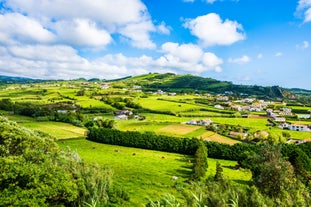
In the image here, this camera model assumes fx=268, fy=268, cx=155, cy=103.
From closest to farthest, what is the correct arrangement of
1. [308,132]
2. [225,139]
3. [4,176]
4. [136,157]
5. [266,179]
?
[4,176]
[266,179]
[136,157]
[225,139]
[308,132]

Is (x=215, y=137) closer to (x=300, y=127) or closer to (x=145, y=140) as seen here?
(x=145, y=140)

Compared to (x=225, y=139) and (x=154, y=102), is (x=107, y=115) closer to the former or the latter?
(x=154, y=102)

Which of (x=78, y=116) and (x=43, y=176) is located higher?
(x=43, y=176)

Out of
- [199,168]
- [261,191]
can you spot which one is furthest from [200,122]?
[261,191]

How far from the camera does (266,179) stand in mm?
25750

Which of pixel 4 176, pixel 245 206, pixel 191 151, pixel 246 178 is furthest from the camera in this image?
pixel 191 151

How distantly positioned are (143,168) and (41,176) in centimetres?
3473

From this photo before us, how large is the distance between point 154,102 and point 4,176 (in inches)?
5450

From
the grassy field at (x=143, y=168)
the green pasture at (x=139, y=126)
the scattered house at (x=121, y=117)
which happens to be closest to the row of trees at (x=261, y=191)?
the grassy field at (x=143, y=168)

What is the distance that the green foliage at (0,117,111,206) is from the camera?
Answer: 2133cm

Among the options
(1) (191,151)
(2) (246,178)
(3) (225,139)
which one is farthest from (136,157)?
(3) (225,139)

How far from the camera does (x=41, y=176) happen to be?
75.3 feet

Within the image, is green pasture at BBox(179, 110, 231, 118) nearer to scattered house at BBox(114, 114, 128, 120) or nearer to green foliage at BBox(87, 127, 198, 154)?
scattered house at BBox(114, 114, 128, 120)

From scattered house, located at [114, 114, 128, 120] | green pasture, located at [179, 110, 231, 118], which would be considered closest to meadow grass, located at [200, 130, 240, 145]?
green pasture, located at [179, 110, 231, 118]
